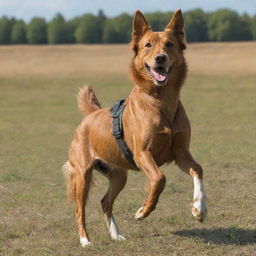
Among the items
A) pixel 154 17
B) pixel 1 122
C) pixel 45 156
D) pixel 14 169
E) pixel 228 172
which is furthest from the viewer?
pixel 154 17

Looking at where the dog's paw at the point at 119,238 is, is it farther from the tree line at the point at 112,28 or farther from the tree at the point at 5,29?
the tree at the point at 5,29

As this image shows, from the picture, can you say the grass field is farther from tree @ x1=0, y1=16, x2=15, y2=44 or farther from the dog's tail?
tree @ x1=0, y1=16, x2=15, y2=44

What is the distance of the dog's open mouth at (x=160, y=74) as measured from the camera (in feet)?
21.2

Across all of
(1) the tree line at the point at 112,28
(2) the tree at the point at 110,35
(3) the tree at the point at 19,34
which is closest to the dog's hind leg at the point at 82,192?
(1) the tree line at the point at 112,28

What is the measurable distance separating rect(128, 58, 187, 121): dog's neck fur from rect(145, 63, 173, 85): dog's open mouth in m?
0.12

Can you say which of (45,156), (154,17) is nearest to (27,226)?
(45,156)

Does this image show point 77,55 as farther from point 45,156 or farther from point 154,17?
point 45,156

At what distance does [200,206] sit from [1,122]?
17.7 metres

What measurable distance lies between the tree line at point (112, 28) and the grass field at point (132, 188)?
3368 centimetres

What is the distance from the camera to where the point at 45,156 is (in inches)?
582

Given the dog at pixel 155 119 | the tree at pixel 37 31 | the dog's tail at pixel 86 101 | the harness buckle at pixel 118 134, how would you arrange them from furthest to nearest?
the tree at pixel 37 31, the dog's tail at pixel 86 101, the harness buckle at pixel 118 134, the dog at pixel 155 119

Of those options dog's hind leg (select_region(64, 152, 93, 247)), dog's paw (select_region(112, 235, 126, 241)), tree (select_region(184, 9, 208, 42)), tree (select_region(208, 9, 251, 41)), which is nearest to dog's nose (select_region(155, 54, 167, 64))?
dog's hind leg (select_region(64, 152, 93, 247))

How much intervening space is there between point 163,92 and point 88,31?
65223 millimetres

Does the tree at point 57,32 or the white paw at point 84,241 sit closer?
the white paw at point 84,241
